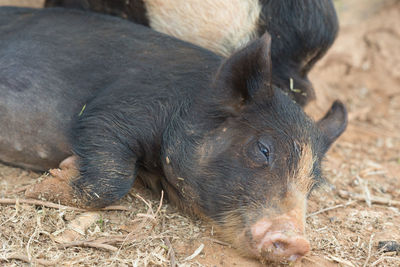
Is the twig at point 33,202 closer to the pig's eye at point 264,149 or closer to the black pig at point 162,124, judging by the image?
the black pig at point 162,124

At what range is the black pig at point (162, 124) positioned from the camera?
2770 mm

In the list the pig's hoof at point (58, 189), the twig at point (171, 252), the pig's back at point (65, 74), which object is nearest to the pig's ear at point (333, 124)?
the pig's back at point (65, 74)

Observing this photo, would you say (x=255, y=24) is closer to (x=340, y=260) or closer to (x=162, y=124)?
(x=162, y=124)

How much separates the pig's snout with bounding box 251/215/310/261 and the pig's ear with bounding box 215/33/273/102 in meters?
0.76

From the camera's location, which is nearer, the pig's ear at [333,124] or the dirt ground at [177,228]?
the dirt ground at [177,228]

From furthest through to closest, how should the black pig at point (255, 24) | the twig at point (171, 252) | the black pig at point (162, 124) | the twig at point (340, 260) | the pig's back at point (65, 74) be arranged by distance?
the black pig at point (255, 24)
the pig's back at point (65, 74)
the twig at point (340, 260)
the black pig at point (162, 124)
the twig at point (171, 252)

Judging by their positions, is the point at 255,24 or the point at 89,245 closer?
the point at 89,245

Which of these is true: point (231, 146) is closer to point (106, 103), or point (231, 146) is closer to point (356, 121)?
point (106, 103)

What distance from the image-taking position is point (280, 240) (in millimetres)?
2490

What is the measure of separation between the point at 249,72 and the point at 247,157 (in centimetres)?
48

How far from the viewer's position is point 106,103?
123 inches

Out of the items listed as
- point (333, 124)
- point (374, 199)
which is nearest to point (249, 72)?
point (333, 124)

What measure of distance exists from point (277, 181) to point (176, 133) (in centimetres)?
69

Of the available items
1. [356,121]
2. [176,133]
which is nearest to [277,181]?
[176,133]
